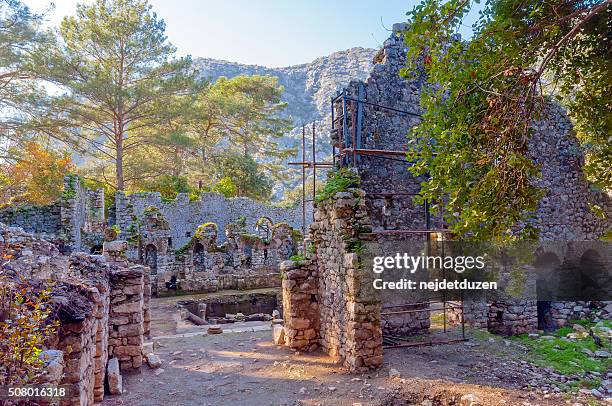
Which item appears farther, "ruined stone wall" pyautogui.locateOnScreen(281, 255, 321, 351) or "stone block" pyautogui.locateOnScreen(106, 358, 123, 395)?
"ruined stone wall" pyautogui.locateOnScreen(281, 255, 321, 351)

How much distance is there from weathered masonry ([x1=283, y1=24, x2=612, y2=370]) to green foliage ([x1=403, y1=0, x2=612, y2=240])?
181 cm

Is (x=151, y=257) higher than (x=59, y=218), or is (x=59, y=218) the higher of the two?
(x=59, y=218)

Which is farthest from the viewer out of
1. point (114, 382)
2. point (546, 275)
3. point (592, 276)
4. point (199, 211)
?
point (199, 211)

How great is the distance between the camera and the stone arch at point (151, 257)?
18.9 m

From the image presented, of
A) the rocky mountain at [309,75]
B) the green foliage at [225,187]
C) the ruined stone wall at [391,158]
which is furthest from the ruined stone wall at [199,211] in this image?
the rocky mountain at [309,75]

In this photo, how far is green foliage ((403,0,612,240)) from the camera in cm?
529

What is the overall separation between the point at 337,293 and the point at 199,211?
72.6 feet

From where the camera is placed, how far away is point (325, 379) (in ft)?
23.9

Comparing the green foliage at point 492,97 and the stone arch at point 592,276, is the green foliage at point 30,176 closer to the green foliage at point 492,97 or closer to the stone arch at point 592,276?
the green foliage at point 492,97

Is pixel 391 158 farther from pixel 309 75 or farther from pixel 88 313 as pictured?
pixel 309 75

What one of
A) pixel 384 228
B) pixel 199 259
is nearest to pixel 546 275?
pixel 384 228

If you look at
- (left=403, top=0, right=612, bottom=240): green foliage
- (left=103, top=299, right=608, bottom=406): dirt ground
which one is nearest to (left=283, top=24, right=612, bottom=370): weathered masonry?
(left=103, top=299, right=608, bottom=406): dirt ground

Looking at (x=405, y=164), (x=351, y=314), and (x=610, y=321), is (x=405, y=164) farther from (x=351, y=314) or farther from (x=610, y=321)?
(x=610, y=321)

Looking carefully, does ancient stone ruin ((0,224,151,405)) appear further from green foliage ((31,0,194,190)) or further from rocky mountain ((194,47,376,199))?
rocky mountain ((194,47,376,199))
